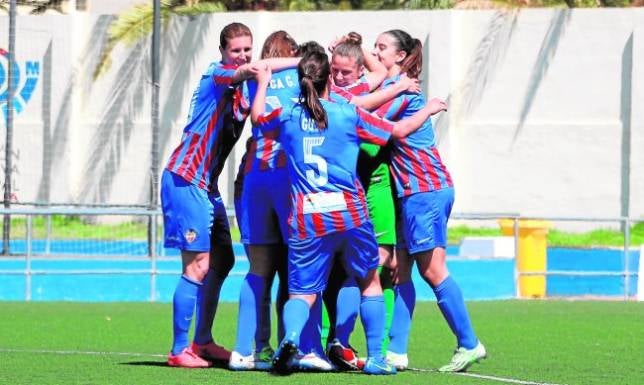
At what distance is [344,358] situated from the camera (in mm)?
9172

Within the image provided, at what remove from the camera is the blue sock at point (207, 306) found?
9.55m

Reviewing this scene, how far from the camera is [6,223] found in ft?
75.6

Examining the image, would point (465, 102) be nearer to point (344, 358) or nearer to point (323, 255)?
point (344, 358)

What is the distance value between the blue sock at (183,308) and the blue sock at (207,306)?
0.19 meters

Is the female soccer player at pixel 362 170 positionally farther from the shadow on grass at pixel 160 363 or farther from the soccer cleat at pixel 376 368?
the shadow on grass at pixel 160 363

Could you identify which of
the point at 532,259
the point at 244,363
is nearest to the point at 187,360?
the point at 244,363

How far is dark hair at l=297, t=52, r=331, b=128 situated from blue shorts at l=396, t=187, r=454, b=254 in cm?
89

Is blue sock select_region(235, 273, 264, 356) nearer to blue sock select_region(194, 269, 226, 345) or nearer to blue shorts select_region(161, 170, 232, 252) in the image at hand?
blue shorts select_region(161, 170, 232, 252)

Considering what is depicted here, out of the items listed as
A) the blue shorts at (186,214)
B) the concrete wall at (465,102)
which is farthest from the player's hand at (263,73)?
the concrete wall at (465,102)

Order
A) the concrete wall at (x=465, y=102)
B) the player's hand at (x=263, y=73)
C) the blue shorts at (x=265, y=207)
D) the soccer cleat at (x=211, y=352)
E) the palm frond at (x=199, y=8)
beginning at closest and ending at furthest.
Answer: the player's hand at (x=263, y=73) → the blue shorts at (x=265, y=207) → the soccer cleat at (x=211, y=352) → the concrete wall at (x=465, y=102) → the palm frond at (x=199, y=8)

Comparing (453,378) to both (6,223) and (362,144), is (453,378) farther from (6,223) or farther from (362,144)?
(6,223)

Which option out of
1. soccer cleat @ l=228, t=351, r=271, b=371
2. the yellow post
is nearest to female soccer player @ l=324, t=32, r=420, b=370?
soccer cleat @ l=228, t=351, r=271, b=371

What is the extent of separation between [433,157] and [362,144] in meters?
0.46

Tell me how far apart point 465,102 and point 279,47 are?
2274 cm
